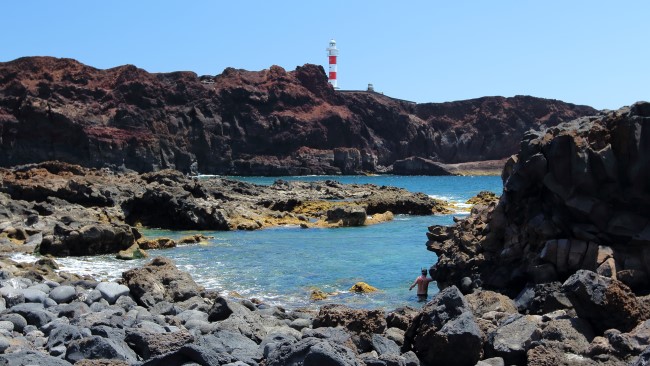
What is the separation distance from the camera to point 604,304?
8.53 metres

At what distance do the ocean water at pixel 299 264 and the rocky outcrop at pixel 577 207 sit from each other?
8.93 feet

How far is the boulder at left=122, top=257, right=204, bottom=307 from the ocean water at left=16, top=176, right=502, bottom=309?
1.97 meters

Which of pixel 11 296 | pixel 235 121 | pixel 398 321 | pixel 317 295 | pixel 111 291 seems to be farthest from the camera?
pixel 235 121

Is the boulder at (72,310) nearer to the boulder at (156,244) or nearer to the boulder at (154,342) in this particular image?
the boulder at (154,342)

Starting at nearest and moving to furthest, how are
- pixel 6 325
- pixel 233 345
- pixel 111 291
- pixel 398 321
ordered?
pixel 233 345 → pixel 6 325 → pixel 398 321 → pixel 111 291

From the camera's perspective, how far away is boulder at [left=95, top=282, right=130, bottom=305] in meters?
12.0

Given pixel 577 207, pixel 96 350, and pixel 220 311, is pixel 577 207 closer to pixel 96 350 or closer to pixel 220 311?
pixel 220 311

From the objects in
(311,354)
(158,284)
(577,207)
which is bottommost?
(158,284)

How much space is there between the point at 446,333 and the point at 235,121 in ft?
412

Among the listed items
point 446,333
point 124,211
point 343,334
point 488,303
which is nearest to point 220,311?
point 343,334

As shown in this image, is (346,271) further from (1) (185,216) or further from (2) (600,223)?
(1) (185,216)

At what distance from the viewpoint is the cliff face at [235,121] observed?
358ft

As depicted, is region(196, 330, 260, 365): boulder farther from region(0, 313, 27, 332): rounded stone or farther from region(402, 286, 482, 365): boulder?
region(0, 313, 27, 332): rounded stone

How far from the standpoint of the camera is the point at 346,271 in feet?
69.5
